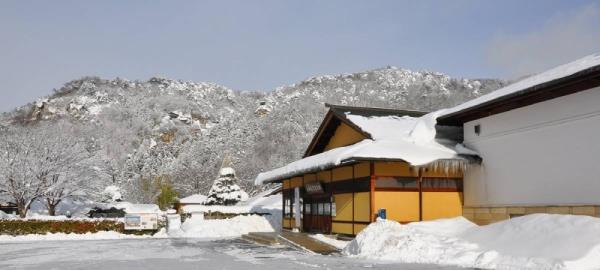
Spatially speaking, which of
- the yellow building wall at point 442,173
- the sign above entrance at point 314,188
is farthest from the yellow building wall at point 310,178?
the yellow building wall at point 442,173

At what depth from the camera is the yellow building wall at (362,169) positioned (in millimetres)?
18531

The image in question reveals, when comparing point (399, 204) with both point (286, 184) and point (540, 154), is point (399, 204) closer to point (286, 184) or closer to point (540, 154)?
point (540, 154)

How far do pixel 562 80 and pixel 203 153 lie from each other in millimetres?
59636

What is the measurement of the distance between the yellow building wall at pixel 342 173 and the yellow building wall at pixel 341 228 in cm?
181

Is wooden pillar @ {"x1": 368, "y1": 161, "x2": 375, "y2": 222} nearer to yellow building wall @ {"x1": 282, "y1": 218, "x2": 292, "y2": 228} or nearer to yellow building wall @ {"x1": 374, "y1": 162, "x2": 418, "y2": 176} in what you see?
yellow building wall @ {"x1": 374, "y1": 162, "x2": 418, "y2": 176}

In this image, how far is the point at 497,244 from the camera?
1378cm

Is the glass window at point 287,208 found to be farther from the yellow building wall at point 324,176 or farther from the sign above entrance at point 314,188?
the yellow building wall at point 324,176

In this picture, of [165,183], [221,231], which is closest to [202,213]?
[221,231]

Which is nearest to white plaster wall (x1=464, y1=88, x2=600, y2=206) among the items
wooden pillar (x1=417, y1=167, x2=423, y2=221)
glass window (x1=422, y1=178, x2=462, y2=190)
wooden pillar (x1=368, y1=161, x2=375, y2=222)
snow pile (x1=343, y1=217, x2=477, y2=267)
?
glass window (x1=422, y1=178, x2=462, y2=190)

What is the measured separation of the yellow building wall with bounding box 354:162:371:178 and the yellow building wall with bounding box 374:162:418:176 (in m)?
0.31

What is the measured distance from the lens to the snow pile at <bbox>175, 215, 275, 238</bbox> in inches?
1153

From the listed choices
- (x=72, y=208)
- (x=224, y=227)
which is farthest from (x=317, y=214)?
(x=72, y=208)

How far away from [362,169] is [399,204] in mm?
1823

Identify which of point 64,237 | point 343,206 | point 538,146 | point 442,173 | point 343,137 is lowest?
point 64,237
